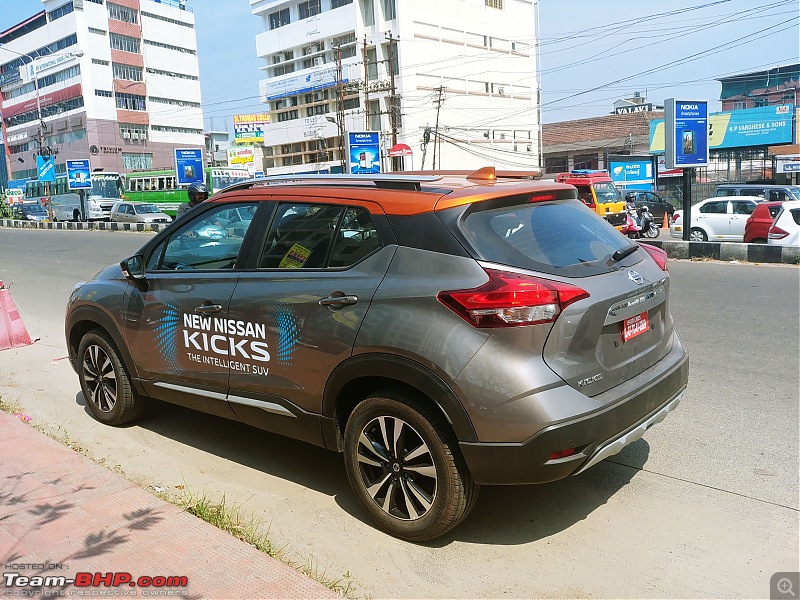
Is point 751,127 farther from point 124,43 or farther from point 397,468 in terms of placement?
point 124,43

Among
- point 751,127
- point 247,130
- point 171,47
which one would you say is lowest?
point 751,127

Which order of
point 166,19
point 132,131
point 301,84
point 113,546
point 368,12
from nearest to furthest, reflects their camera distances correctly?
point 113,546 < point 368,12 < point 301,84 < point 132,131 < point 166,19

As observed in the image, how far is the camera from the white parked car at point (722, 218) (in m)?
18.9

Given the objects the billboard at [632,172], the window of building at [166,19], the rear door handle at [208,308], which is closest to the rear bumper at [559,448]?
the rear door handle at [208,308]

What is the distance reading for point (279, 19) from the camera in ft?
267

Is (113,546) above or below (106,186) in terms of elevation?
below

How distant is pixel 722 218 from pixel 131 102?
88.1 meters

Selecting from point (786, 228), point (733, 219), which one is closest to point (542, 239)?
point (786, 228)

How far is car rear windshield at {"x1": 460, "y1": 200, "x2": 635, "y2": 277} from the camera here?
3.22 m

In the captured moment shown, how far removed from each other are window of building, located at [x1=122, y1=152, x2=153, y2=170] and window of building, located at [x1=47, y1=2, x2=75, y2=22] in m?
18.6

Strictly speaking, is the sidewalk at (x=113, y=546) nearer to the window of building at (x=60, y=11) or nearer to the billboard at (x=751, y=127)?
the billboard at (x=751, y=127)

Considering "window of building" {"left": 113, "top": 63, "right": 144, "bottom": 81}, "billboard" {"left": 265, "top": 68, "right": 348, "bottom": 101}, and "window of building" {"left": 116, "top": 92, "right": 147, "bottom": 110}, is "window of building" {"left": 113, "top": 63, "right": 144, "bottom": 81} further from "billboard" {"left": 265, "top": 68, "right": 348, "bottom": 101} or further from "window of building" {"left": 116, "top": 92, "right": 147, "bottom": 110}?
"billboard" {"left": 265, "top": 68, "right": 348, "bottom": 101}

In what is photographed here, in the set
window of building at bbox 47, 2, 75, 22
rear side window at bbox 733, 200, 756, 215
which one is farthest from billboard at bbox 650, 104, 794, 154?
window of building at bbox 47, 2, 75, 22

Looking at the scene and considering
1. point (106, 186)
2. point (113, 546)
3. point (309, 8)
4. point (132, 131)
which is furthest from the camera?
point (132, 131)
